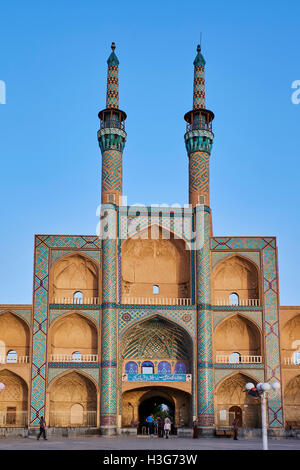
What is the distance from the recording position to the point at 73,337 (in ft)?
99.3

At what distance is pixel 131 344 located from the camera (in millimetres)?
30422

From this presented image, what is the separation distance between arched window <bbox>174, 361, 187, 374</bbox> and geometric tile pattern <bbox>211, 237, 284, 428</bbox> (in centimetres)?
385

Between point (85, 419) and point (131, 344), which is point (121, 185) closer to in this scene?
point (131, 344)

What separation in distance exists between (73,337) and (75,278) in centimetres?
290

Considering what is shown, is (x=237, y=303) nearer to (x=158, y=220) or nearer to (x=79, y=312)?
(x=158, y=220)

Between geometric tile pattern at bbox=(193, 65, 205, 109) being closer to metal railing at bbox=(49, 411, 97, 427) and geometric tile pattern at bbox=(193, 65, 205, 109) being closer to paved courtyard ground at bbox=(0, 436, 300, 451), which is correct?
metal railing at bbox=(49, 411, 97, 427)

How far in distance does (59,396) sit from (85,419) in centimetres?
166

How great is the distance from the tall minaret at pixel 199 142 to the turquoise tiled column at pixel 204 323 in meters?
1.14

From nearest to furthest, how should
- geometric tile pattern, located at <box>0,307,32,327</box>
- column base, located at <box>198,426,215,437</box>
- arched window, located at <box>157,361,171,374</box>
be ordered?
1. column base, located at <box>198,426,215,437</box>
2. geometric tile pattern, located at <box>0,307,32,327</box>
3. arched window, located at <box>157,361,171,374</box>

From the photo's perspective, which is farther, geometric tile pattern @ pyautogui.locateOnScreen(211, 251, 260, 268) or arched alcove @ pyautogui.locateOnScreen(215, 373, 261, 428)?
geometric tile pattern @ pyautogui.locateOnScreen(211, 251, 260, 268)

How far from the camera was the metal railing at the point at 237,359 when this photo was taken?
29375 mm

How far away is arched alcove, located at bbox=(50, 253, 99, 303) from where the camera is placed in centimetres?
3056

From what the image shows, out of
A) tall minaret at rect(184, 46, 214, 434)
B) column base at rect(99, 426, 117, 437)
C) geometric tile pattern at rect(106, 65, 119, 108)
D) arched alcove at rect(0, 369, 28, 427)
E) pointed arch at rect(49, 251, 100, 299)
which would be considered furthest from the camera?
geometric tile pattern at rect(106, 65, 119, 108)

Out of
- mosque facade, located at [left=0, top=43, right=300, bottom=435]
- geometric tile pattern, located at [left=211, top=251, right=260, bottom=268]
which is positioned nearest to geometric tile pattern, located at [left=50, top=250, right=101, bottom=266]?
mosque facade, located at [left=0, top=43, right=300, bottom=435]
